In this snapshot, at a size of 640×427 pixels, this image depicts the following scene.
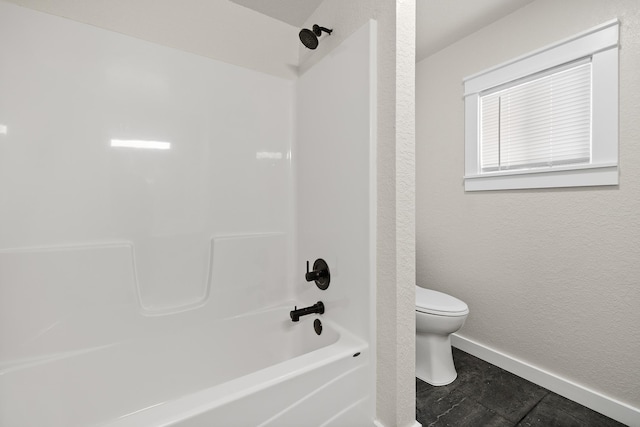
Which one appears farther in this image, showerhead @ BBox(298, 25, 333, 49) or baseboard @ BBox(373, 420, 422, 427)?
showerhead @ BBox(298, 25, 333, 49)

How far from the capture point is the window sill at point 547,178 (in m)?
1.44

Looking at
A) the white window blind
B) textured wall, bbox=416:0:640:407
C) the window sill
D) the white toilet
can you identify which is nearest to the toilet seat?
the white toilet

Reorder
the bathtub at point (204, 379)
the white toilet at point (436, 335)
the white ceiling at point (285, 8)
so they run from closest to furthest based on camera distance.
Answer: the bathtub at point (204, 379)
the white ceiling at point (285, 8)
the white toilet at point (436, 335)

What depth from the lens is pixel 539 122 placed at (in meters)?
1.74

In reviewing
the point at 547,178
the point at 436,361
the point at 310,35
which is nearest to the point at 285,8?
the point at 310,35

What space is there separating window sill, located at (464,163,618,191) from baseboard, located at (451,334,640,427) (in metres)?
1.13

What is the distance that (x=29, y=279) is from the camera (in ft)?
3.76

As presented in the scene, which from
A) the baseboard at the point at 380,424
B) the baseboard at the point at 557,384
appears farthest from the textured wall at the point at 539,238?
the baseboard at the point at 380,424

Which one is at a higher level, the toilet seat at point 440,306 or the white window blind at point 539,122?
the white window blind at point 539,122

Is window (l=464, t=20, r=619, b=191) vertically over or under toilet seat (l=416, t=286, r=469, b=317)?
over

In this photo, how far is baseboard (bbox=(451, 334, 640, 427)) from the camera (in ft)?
4.47

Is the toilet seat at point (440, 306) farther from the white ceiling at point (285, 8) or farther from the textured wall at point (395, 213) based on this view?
the white ceiling at point (285, 8)

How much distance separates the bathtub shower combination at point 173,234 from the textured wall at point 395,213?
50 mm

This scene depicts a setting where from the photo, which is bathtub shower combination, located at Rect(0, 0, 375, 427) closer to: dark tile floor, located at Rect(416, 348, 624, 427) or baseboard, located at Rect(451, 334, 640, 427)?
dark tile floor, located at Rect(416, 348, 624, 427)
